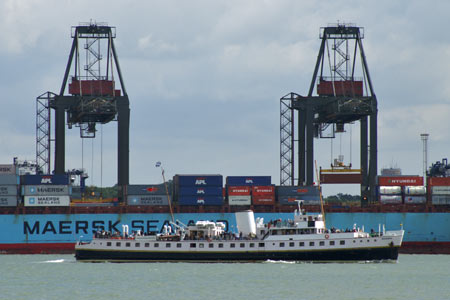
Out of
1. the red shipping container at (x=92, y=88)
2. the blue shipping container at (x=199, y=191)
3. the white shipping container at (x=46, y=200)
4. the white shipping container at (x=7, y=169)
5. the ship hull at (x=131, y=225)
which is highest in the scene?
the red shipping container at (x=92, y=88)

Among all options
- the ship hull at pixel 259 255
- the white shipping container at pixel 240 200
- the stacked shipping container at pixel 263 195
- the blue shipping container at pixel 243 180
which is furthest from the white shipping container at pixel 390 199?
the ship hull at pixel 259 255

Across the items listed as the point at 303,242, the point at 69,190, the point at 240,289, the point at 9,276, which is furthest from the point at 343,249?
the point at 69,190

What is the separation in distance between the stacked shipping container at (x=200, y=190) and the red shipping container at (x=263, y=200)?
4.14m

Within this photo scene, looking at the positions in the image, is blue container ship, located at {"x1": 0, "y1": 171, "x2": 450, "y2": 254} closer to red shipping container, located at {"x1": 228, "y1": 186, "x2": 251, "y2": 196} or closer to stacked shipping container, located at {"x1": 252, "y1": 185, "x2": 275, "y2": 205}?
red shipping container, located at {"x1": 228, "y1": 186, "x2": 251, "y2": 196}

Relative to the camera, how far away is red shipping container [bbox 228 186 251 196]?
120 meters

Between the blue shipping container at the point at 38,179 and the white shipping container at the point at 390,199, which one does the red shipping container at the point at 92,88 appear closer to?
the blue shipping container at the point at 38,179

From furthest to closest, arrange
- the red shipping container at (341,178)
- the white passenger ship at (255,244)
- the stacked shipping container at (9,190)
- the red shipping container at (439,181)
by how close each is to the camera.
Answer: the red shipping container at (341,178) < the red shipping container at (439,181) < the stacked shipping container at (9,190) < the white passenger ship at (255,244)

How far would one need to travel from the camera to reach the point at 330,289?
243 ft

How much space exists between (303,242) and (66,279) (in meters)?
23.5

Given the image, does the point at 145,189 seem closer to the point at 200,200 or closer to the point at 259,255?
the point at 200,200

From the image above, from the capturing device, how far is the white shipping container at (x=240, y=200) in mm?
120062

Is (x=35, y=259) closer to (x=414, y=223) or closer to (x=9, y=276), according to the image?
(x=9, y=276)

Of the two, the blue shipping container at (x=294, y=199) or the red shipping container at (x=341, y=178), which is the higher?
the red shipping container at (x=341, y=178)

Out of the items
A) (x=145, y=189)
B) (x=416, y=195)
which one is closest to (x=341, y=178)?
(x=416, y=195)
